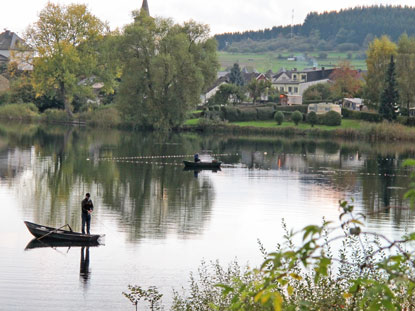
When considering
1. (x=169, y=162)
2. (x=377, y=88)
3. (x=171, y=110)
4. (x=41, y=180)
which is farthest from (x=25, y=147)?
(x=377, y=88)

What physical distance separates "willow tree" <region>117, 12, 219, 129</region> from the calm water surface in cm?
1461

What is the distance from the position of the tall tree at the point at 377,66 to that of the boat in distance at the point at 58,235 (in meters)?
80.0

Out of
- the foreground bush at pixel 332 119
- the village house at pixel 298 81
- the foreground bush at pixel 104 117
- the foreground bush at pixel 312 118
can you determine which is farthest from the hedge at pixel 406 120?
the village house at pixel 298 81

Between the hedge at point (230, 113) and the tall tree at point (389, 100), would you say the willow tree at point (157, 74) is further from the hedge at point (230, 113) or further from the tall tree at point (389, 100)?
the tall tree at point (389, 100)

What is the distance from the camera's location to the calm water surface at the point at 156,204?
23.6 meters

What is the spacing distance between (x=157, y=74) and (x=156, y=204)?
173 ft

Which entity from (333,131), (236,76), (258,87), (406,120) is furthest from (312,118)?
(236,76)

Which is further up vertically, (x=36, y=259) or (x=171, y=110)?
(x=171, y=110)

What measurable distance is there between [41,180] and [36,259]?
20361mm

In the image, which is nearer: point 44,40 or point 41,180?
point 41,180

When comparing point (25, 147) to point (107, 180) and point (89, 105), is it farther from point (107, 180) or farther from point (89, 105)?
point (89, 105)

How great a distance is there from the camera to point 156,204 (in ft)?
125

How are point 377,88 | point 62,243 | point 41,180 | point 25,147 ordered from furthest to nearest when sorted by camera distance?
point 377,88, point 25,147, point 41,180, point 62,243

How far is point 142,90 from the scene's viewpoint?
92000 millimetres
